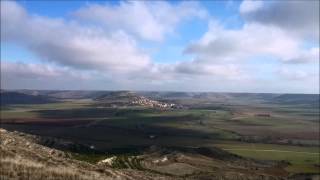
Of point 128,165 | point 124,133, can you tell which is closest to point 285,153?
point 128,165

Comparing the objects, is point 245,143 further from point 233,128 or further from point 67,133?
point 67,133

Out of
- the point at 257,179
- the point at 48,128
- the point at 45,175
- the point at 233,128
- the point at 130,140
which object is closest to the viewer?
the point at 45,175

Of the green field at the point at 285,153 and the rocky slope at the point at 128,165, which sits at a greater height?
the rocky slope at the point at 128,165

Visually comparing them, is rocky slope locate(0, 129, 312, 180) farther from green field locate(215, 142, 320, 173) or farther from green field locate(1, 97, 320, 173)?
green field locate(1, 97, 320, 173)

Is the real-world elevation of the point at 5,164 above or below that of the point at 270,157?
above

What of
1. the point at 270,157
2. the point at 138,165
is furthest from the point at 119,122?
the point at 138,165

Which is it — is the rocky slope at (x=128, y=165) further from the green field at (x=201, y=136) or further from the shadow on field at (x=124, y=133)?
the shadow on field at (x=124, y=133)

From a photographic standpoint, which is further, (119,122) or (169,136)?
(119,122)

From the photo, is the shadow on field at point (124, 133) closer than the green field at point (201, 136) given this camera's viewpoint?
No

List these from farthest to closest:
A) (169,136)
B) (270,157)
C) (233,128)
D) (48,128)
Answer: (233,128), (48,128), (169,136), (270,157)

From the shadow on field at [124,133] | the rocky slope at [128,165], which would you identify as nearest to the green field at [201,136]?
the shadow on field at [124,133]

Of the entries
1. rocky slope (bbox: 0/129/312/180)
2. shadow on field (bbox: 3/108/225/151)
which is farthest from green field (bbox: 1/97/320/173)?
Answer: rocky slope (bbox: 0/129/312/180)
